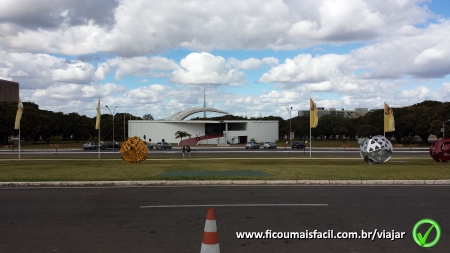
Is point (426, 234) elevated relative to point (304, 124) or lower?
lower

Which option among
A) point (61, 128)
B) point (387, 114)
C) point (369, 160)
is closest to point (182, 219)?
point (369, 160)

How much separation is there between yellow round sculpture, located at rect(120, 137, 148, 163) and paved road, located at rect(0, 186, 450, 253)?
45.6 ft

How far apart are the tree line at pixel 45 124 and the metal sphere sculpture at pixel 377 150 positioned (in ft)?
243

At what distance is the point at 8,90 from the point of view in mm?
137500

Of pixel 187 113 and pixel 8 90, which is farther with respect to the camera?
pixel 8 90

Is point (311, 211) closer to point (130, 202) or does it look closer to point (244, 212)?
point (244, 212)

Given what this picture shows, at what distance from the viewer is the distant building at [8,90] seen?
133250mm

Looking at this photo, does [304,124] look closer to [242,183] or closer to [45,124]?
[45,124]

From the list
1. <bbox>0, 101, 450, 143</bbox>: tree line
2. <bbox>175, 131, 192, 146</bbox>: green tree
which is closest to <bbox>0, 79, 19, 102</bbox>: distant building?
<bbox>0, 101, 450, 143</bbox>: tree line

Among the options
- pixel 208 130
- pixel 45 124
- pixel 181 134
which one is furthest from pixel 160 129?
pixel 45 124

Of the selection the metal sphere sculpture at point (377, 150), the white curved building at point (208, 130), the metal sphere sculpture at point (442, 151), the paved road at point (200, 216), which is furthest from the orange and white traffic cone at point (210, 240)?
the white curved building at point (208, 130)

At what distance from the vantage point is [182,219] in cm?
878

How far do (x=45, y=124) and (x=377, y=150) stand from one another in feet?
258

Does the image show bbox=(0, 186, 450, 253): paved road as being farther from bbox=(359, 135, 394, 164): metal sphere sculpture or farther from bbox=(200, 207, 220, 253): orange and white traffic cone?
bbox=(359, 135, 394, 164): metal sphere sculpture
